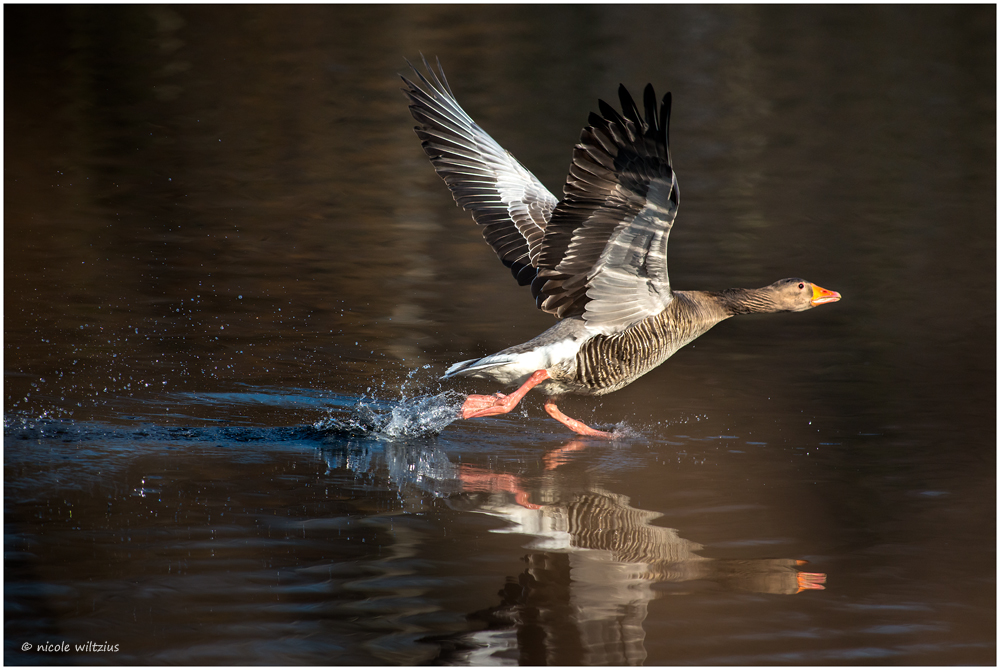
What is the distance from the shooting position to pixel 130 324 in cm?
923

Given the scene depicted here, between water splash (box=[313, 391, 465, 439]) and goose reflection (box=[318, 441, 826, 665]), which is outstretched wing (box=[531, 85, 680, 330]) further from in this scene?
goose reflection (box=[318, 441, 826, 665])

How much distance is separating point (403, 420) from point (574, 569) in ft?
7.82

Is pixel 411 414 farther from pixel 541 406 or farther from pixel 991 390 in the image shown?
pixel 991 390

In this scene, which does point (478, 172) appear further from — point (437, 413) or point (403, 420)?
point (403, 420)

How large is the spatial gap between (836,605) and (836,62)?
74.3 feet

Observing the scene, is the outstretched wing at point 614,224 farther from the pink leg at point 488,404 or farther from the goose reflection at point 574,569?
the goose reflection at point 574,569

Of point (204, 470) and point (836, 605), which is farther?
point (204, 470)

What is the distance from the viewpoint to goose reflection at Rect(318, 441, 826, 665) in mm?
4453

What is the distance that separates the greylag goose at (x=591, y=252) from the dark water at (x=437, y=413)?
502 mm

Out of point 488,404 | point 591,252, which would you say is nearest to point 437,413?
point 488,404

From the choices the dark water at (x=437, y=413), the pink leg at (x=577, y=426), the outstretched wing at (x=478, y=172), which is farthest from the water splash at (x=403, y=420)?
the outstretched wing at (x=478, y=172)

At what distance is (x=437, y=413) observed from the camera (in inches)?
287

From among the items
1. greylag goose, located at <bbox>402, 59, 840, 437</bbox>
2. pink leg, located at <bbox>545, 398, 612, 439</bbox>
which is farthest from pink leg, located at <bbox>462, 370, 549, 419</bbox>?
pink leg, located at <bbox>545, 398, 612, 439</bbox>

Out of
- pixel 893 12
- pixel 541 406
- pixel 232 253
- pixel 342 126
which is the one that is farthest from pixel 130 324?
pixel 893 12
